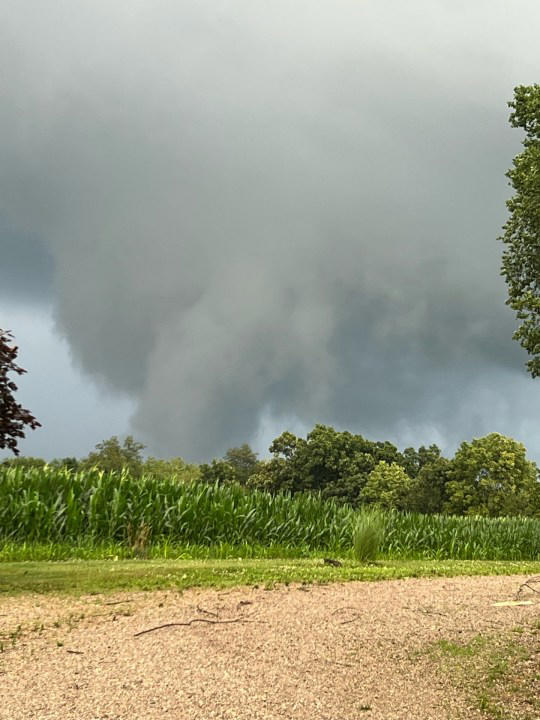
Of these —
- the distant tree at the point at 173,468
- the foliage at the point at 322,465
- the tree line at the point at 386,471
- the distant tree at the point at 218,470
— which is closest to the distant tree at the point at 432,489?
the tree line at the point at 386,471

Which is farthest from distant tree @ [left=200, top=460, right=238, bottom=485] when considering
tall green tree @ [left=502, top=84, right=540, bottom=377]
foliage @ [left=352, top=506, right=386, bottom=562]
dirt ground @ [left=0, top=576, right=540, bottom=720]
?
dirt ground @ [left=0, top=576, right=540, bottom=720]

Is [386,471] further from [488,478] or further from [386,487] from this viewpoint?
[488,478]

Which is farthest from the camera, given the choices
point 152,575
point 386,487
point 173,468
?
point 173,468

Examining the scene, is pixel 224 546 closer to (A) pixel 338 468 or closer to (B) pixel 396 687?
(B) pixel 396 687

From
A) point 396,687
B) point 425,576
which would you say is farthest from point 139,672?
point 425,576

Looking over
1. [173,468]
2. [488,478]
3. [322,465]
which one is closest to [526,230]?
[488,478]

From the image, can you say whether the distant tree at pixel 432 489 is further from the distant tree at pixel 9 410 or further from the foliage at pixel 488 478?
the distant tree at pixel 9 410

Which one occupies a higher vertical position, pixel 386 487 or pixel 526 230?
pixel 526 230

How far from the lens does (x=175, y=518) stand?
46.1 ft

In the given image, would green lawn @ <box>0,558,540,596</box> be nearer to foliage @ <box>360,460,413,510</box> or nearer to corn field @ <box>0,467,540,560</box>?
corn field @ <box>0,467,540,560</box>

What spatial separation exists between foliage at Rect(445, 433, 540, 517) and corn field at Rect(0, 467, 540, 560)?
22460mm

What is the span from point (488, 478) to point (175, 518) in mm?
31971

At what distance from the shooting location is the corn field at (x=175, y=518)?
1312cm

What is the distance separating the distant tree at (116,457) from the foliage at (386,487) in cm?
1950
